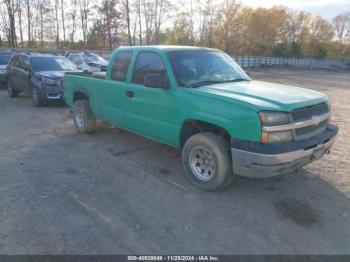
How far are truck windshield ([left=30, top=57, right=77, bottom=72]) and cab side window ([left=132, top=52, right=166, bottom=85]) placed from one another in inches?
263

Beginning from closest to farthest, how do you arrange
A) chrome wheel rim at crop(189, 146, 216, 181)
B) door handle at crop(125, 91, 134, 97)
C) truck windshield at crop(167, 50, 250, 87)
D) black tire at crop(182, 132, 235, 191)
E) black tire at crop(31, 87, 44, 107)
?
black tire at crop(182, 132, 235, 191) → chrome wheel rim at crop(189, 146, 216, 181) → truck windshield at crop(167, 50, 250, 87) → door handle at crop(125, 91, 134, 97) → black tire at crop(31, 87, 44, 107)

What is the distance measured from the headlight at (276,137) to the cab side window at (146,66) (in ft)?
5.81

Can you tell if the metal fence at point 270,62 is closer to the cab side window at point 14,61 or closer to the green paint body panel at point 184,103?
the cab side window at point 14,61

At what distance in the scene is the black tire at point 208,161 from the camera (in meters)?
3.78

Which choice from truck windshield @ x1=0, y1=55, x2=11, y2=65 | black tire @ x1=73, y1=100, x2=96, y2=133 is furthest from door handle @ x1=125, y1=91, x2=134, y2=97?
truck windshield @ x1=0, y1=55, x2=11, y2=65

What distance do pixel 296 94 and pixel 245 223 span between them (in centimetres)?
182

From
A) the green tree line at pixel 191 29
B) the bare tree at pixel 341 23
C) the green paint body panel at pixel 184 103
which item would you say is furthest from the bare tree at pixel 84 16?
the bare tree at pixel 341 23

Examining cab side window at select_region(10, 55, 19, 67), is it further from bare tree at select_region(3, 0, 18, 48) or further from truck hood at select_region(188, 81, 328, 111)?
bare tree at select_region(3, 0, 18, 48)

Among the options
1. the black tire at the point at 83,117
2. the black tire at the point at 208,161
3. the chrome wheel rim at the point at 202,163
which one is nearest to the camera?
the black tire at the point at 208,161

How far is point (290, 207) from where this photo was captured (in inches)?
145

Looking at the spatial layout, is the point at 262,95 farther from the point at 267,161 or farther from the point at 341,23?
the point at 341,23

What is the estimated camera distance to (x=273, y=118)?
10.9 feet

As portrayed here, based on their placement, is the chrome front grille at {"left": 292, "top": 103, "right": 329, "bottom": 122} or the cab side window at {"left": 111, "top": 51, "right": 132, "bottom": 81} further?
the cab side window at {"left": 111, "top": 51, "right": 132, "bottom": 81}

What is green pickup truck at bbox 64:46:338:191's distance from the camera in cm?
338
